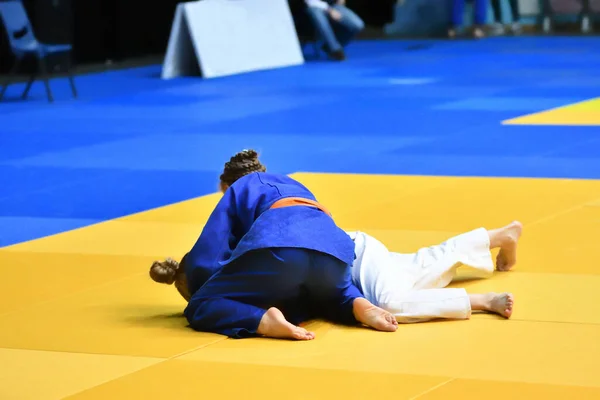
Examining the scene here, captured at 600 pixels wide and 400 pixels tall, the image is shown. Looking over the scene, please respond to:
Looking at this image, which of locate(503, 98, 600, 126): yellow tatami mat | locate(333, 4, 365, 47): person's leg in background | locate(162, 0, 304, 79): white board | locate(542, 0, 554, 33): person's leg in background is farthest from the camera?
locate(542, 0, 554, 33): person's leg in background

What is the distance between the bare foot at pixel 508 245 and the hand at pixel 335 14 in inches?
564

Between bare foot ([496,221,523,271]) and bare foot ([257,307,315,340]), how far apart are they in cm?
140

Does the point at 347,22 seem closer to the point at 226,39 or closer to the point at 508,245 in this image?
the point at 226,39

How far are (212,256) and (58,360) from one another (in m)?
0.83

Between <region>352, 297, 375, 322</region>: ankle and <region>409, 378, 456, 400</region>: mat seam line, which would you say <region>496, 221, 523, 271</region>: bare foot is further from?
<region>409, 378, 456, 400</region>: mat seam line

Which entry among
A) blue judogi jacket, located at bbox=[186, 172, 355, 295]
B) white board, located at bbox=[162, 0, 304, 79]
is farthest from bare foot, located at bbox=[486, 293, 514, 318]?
white board, located at bbox=[162, 0, 304, 79]

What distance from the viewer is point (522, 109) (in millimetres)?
13578

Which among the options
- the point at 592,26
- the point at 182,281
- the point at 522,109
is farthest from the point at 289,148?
the point at 592,26

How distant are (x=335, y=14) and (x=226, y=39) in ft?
7.87

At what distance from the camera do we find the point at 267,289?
5.29m

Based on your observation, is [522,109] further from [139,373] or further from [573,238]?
[139,373]

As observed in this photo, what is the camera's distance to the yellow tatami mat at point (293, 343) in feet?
15.4

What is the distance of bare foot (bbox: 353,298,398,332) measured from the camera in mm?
5344

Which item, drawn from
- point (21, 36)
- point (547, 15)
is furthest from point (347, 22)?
point (21, 36)
